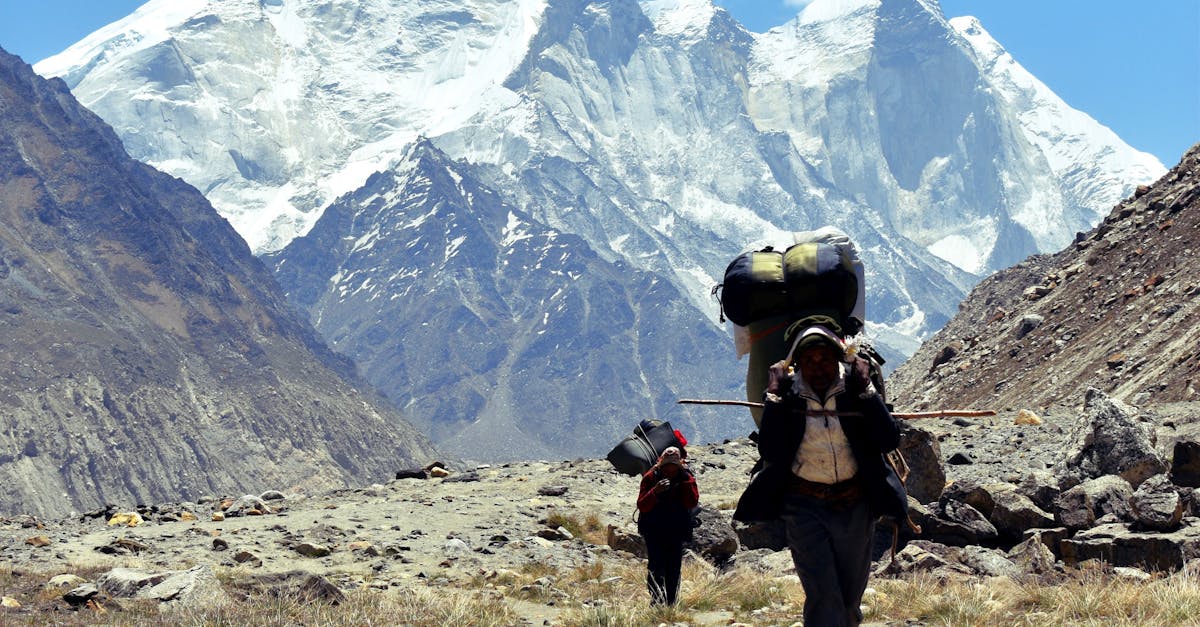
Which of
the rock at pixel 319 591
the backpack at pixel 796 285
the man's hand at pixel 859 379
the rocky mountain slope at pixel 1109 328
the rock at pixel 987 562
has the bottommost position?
the rock at pixel 987 562

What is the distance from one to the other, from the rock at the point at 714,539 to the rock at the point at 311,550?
485 centimetres

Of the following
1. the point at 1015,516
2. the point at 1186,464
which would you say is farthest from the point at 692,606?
the point at 1186,464

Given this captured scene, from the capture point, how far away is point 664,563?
13.4m

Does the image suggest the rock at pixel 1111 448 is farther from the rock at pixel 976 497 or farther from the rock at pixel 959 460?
the rock at pixel 959 460

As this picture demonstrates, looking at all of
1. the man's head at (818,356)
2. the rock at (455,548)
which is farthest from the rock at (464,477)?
the man's head at (818,356)

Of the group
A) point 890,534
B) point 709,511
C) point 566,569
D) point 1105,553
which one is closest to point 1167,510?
point 1105,553

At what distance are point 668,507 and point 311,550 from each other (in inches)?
259

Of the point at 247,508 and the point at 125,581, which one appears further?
the point at 247,508

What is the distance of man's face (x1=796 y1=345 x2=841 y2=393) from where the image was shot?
8789 millimetres

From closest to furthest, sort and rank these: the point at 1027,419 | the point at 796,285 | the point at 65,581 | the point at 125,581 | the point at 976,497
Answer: the point at 796,285 → the point at 125,581 → the point at 65,581 → the point at 976,497 → the point at 1027,419

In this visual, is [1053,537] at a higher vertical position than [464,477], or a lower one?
lower

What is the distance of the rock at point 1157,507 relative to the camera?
14234 millimetres

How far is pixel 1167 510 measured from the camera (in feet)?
46.8

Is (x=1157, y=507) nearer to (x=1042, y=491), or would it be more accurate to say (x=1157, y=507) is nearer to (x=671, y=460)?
(x=1042, y=491)
